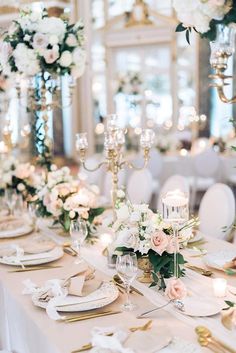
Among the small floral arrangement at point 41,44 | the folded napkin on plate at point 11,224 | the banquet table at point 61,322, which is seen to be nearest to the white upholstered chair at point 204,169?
the small floral arrangement at point 41,44

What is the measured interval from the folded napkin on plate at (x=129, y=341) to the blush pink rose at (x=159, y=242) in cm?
38

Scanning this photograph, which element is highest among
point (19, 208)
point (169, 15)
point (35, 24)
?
point (169, 15)

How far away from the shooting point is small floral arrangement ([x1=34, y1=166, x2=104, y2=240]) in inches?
117

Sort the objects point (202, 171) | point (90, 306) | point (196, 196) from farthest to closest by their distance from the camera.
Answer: point (196, 196) → point (202, 171) → point (90, 306)

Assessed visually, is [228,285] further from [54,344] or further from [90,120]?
[90,120]

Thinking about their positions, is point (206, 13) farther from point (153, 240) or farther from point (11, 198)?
point (11, 198)

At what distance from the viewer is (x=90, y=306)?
1.99 m

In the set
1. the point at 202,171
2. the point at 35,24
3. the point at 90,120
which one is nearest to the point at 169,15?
the point at 90,120

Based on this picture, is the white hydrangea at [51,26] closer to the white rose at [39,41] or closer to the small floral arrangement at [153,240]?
the white rose at [39,41]

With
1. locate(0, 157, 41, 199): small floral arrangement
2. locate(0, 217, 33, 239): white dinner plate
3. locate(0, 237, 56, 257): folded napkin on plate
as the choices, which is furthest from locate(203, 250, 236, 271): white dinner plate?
locate(0, 157, 41, 199): small floral arrangement

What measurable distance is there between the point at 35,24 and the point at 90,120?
6.43 m

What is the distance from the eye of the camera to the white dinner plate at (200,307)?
1925 mm

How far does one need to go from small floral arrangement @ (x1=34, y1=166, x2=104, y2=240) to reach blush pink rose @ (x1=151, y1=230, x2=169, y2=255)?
2.91 ft

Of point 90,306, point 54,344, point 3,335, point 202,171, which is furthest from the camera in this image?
point 202,171
